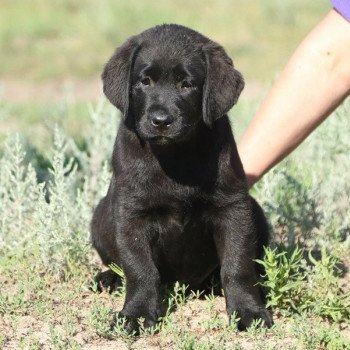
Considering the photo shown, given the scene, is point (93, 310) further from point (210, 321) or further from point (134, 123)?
point (134, 123)

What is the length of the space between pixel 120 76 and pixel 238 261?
930 millimetres

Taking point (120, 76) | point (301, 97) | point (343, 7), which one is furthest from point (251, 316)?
point (343, 7)

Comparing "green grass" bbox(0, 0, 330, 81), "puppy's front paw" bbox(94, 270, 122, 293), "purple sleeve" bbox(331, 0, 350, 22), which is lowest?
"green grass" bbox(0, 0, 330, 81)

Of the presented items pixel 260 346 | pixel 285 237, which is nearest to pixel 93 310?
pixel 260 346

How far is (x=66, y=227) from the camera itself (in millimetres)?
5309

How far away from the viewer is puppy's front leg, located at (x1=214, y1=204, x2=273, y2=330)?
15.1ft

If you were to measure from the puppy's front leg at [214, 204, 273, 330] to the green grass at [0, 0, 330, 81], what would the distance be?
609 centimetres

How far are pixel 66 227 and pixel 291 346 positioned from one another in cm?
146

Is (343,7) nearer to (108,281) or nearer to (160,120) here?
(160,120)

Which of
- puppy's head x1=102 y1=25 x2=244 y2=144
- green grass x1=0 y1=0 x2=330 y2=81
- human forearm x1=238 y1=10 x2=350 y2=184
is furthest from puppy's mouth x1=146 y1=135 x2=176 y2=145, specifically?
green grass x1=0 y1=0 x2=330 y2=81

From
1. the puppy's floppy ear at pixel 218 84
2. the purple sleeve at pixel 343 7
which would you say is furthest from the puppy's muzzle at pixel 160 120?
the purple sleeve at pixel 343 7

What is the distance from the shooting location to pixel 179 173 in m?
4.63

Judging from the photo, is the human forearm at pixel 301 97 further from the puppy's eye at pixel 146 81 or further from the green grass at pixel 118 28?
the green grass at pixel 118 28

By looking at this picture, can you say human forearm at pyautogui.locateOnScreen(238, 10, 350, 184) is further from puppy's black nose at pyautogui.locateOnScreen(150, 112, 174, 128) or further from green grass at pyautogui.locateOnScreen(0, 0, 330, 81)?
green grass at pyautogui.locateOnScreen(0, 0, 330, 81)
